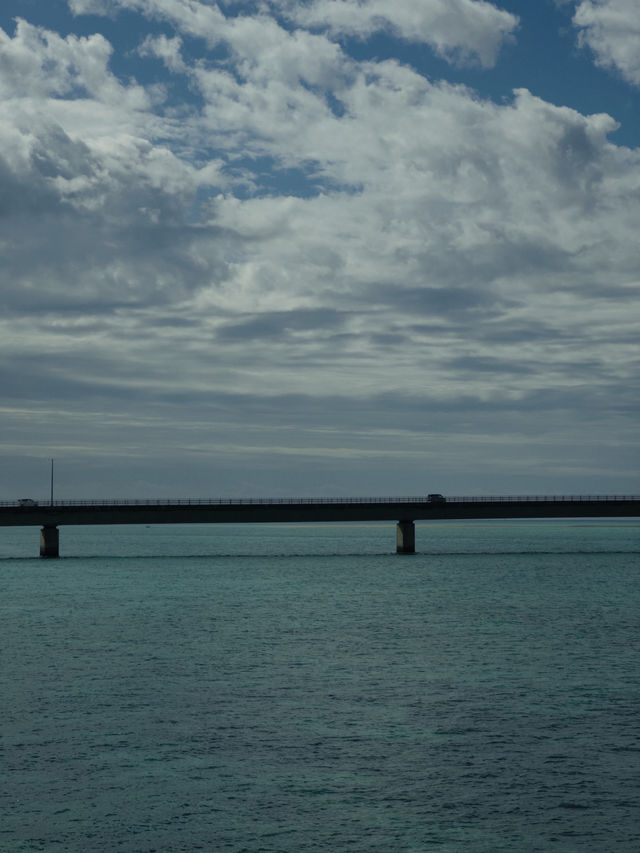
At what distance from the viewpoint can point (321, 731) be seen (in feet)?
107

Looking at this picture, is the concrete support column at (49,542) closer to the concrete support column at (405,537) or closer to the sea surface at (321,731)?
the concrete support column at (405,537)

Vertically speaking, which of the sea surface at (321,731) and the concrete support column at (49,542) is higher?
the concrete support column at (49,542)

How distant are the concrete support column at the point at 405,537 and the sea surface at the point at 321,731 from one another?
83.7 meters

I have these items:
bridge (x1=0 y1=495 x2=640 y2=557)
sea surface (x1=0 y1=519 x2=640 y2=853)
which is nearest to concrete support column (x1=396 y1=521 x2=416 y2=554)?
bridge (x1=0 y1=495 x2=640 y2=557)

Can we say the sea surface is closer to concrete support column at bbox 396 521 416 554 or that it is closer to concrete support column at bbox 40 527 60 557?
concrete support column at bbox 40 527 60 557

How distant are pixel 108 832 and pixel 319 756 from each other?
832 cm

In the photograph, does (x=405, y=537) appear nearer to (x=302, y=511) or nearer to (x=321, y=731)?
(x=302, y=511)

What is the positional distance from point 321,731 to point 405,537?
127 m

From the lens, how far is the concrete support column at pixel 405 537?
6169 inches

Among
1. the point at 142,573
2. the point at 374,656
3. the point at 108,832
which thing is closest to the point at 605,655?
the point at 374,656

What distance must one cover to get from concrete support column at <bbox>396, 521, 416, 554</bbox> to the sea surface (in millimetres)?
83677

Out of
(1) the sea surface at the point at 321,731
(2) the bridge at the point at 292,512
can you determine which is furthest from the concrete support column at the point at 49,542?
(1) the sea surface at the point at 321,731

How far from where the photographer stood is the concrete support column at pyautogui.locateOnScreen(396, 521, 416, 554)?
156700 mm

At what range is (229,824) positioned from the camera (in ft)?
77.2
